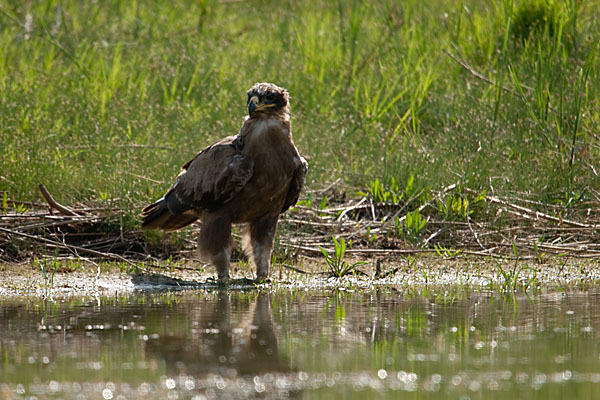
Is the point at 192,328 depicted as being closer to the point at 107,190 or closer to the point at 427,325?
the point at 427,325

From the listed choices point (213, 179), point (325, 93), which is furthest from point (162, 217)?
point (325, 93)

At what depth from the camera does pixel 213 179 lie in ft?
20.5

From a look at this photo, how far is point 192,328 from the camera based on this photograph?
453 centimetres

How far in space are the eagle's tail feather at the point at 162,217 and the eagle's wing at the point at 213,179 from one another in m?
Answer: 0.08

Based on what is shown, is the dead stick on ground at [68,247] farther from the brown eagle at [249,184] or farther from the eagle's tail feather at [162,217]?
the brown eagle at [249,184]

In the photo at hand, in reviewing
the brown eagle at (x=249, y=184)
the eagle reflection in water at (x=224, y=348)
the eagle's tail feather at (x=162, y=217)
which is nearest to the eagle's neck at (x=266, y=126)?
the brown eagle at (x=249, y=184)

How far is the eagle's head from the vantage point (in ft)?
20.4

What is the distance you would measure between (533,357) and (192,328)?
1.58 meters

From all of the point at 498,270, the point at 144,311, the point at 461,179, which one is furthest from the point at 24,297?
the point at 461,179

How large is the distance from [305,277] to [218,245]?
61cm

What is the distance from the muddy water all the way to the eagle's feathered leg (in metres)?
0.70

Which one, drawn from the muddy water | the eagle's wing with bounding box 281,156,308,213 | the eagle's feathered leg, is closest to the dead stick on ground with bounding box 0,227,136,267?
the eagle's feathered leg

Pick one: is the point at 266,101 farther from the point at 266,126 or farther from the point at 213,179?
the point at 213,179

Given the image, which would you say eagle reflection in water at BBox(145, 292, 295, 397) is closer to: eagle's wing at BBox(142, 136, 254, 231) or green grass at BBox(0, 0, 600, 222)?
eagle's wing at BBox(142, 136, 254, 231)
